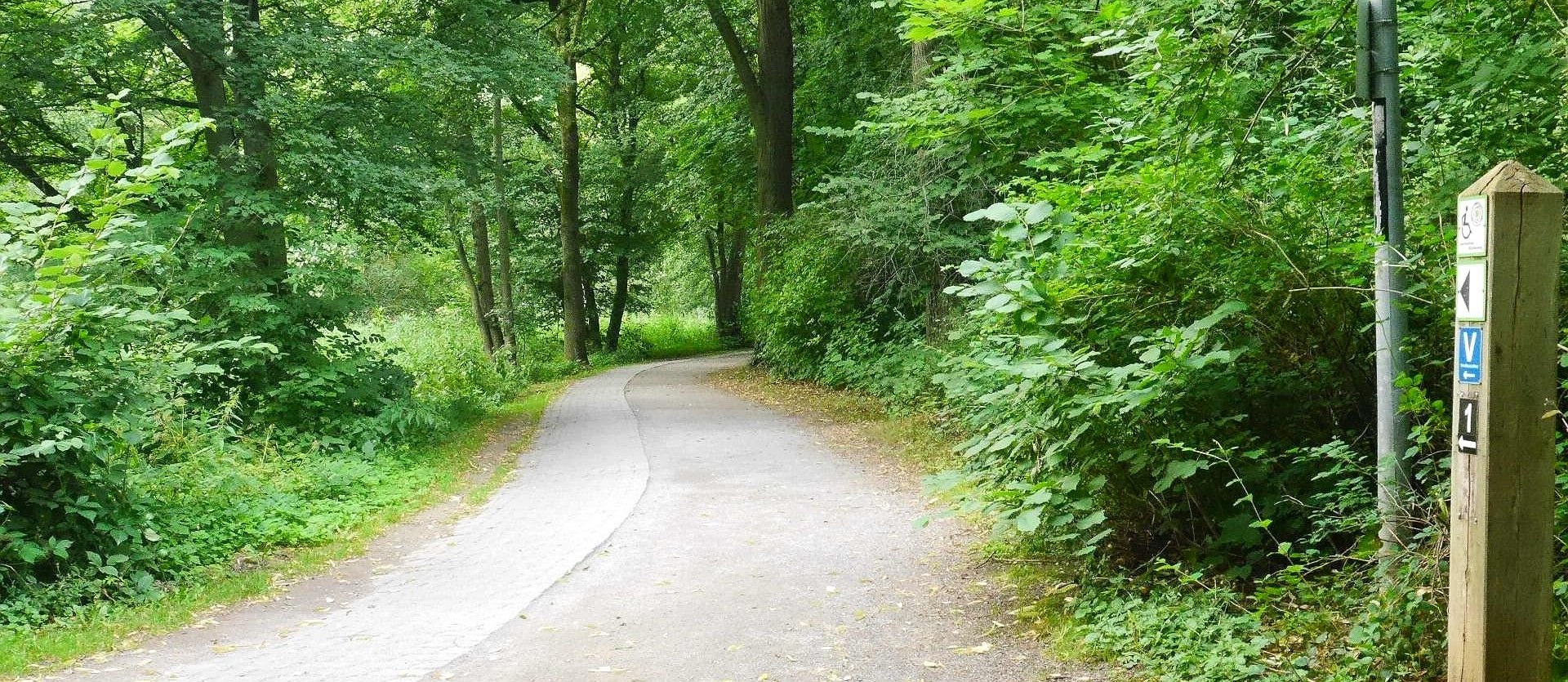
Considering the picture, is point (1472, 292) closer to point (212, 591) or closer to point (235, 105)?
point (212, 591)

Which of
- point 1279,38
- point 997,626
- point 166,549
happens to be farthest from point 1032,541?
point 166,549

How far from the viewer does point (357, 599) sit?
7414 millimetres

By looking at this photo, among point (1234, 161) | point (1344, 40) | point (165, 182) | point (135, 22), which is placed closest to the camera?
point (1234, 161)

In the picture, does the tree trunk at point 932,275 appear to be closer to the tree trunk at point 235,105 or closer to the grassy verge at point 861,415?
the grassy verge at point 861,415

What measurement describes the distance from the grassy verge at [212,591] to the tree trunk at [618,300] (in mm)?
23336

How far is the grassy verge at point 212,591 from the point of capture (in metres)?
6.11

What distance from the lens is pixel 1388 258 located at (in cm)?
423

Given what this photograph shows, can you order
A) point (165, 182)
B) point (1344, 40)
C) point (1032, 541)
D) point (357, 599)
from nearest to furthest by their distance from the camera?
point (1344, 40) < point (1032, 541) < point (357, 599) < point (165, 182)

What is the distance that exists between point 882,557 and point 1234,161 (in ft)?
13.1

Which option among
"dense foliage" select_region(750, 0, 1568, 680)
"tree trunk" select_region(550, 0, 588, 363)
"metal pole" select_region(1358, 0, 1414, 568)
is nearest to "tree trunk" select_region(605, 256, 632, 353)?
"tree trunk" select_region(550, 0, 588, 363)

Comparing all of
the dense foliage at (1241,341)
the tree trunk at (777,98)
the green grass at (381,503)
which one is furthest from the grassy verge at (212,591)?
the tree trunk at (777,98)

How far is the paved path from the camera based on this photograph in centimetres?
566

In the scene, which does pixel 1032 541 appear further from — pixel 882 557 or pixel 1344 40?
pixel 1344 40

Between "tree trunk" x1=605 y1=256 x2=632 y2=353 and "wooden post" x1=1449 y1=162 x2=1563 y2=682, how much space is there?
33464 mm
